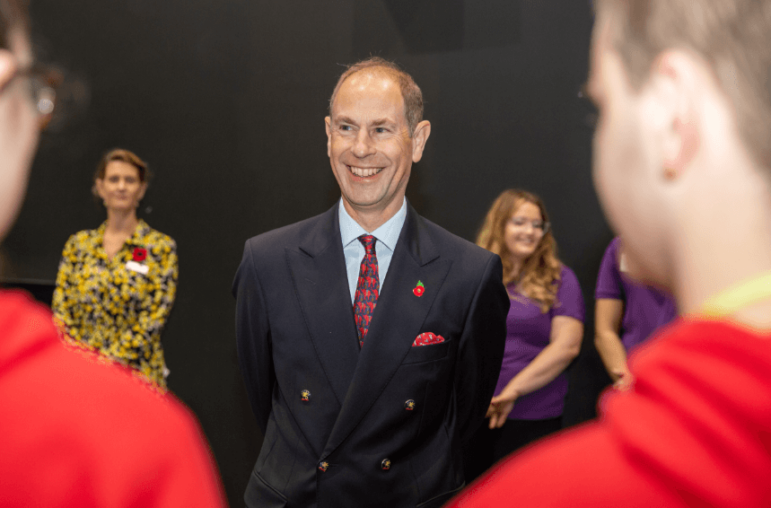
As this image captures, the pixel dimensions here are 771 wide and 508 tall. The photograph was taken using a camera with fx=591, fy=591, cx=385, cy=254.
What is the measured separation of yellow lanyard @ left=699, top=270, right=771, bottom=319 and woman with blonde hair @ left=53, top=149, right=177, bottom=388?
302 cm

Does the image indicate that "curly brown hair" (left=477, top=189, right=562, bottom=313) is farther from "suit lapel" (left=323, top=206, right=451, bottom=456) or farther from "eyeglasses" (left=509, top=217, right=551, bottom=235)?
"suit lapel" (left=323, top=206, right=451, bottom=456)

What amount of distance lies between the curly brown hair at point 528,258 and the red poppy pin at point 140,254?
1.80 meters

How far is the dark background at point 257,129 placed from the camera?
3.06 m

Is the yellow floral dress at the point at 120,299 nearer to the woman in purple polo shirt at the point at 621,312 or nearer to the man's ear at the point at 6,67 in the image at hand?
the woman in purple polo shirt at the point at 621,312

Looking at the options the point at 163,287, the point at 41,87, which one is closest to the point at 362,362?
the point at 41,87

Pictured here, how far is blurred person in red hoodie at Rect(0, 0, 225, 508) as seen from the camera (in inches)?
17.9

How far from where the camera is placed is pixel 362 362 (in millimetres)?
1522

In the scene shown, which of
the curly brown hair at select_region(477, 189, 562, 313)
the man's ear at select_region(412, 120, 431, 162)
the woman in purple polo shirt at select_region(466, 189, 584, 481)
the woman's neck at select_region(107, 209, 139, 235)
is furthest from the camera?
the woman's neck at select_region(107, 209, 139, 235)

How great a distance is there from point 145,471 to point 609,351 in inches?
97.7

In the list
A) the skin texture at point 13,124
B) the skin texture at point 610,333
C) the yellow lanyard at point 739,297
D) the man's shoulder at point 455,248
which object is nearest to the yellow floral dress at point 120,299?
the man's shoulder at point 455,248

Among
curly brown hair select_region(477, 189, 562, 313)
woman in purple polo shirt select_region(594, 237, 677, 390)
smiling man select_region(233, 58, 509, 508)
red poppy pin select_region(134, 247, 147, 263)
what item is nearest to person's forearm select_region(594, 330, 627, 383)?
woman in purple polo shirt select_region(594, 237, 677, 390)

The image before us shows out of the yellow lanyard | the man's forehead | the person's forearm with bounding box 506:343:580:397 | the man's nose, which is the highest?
the man's forehead

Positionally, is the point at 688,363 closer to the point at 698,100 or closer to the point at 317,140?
the point at 698,100

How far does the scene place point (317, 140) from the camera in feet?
11.6
